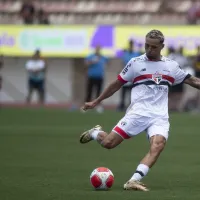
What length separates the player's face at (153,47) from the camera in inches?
436

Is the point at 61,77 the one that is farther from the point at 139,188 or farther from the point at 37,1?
the point at 139,188

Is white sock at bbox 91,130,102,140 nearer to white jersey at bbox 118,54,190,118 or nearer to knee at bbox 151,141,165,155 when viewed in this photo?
white jersey at bbox 118,54,190,118

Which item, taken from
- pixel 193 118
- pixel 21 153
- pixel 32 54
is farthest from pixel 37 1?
pixel 21 153

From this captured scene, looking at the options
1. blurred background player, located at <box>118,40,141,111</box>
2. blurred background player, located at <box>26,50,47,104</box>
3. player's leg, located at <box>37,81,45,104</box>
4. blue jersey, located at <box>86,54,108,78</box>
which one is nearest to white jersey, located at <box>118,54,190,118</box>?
blurred background player, located at <box>118,40,141,111</box>

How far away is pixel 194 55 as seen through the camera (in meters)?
34.0

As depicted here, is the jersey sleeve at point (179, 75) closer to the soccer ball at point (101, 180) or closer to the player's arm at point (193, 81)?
the player's arm at point (193, 81)

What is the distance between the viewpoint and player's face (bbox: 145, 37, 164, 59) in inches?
→ 436

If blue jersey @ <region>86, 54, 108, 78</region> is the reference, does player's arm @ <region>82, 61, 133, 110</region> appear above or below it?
above

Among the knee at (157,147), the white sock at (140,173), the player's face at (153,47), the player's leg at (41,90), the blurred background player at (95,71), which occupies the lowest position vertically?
the player's leg at (41,90)

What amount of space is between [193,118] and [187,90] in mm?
6878

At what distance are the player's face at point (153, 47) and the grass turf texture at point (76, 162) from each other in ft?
5.44

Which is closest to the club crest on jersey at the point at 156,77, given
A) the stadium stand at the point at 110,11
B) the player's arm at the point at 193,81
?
the player's arm at the point at 193,81

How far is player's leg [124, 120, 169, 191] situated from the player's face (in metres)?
0.84

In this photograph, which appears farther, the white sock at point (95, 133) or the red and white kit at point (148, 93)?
the white sock at point (95, 133)
